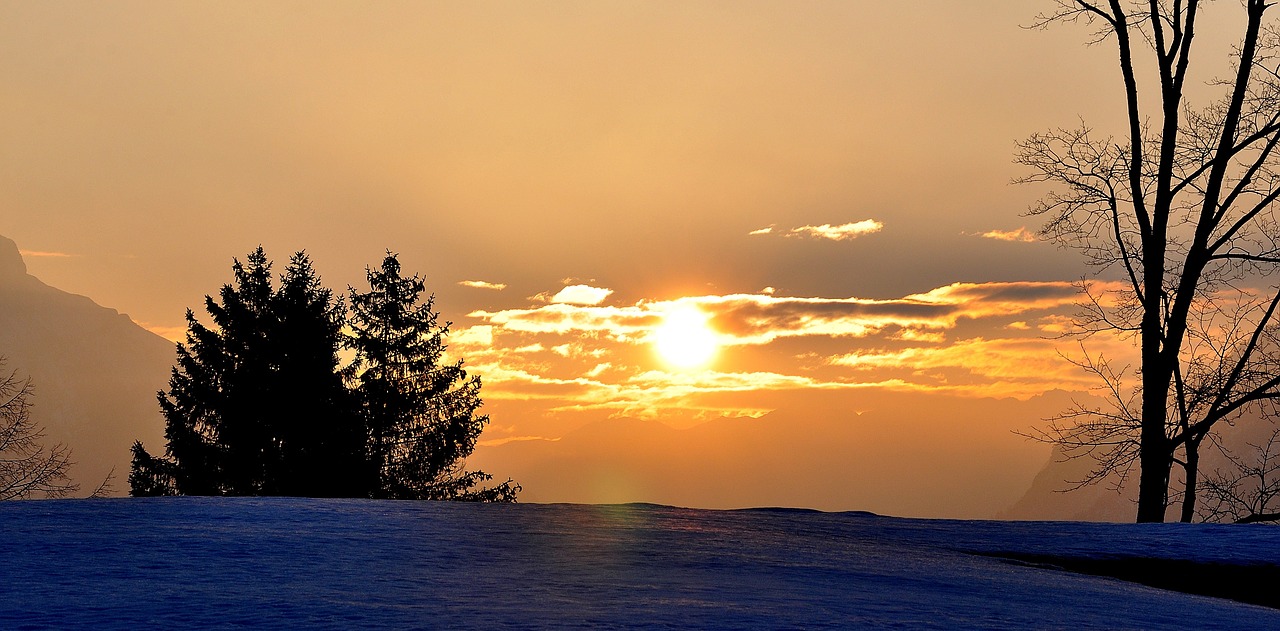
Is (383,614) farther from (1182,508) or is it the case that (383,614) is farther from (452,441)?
(452,441)

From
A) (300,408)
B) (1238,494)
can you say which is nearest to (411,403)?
(300,408)

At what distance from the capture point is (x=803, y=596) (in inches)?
241

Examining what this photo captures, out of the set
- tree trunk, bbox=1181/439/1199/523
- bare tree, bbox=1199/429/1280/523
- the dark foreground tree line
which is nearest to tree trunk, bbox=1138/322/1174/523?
tree trunk, bbox=1181/439/1199/523

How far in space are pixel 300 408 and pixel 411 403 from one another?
567cm

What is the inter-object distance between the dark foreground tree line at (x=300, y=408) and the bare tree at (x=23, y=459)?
2.53 m

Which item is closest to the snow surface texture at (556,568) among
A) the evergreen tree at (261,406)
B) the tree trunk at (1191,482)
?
the tree trunk at (1191,482)

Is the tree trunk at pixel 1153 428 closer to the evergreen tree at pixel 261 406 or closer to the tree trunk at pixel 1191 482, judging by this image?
the tree trunk at pixel 1191 482

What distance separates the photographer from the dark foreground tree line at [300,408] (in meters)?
37.9

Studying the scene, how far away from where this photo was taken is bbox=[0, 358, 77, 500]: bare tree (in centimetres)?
3742

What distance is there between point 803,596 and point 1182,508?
16.0 m

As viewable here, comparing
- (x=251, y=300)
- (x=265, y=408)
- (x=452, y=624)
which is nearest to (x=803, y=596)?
(x=452, y=624)

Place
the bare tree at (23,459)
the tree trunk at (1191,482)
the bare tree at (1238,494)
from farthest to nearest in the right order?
the bare tree at (23,459)
the bare tree at (1238,494)
the tree trunk at (1191,482)

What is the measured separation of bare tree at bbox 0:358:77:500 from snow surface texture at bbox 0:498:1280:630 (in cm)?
3187

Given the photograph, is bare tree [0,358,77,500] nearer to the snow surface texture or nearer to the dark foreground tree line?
the dark foreground tree line
